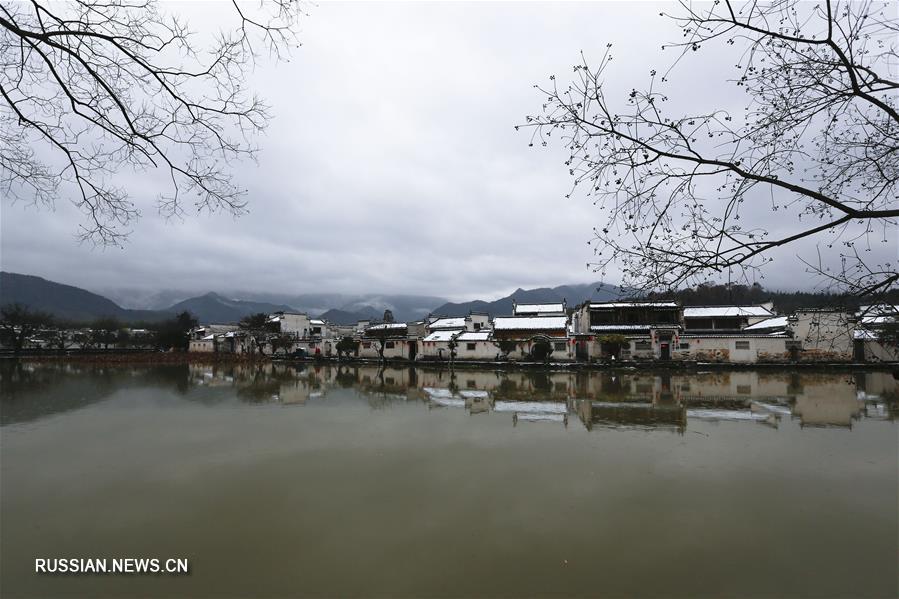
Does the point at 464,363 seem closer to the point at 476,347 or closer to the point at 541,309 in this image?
the point at 476,347

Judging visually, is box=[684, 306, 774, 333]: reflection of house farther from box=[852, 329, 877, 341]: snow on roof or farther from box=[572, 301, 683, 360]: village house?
box=[852, 329, 877, 341]: snow on roof

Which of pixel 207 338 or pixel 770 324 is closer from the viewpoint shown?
pixel 770 324

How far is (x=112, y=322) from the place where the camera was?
65.8 meters

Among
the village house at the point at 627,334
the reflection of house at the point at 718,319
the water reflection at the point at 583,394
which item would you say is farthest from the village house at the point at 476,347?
the reflection of house at the point at 718,319

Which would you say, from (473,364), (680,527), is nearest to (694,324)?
(473,364)

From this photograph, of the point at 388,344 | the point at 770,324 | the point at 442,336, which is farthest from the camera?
the point at 388,344

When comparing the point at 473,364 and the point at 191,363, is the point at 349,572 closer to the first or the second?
the point at 473,364

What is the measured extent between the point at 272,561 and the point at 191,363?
149 feet

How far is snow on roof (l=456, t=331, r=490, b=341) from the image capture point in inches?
1587

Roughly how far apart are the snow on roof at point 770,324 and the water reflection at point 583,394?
29.6 ft

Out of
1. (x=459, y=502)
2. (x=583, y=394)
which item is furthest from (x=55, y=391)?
(x=583, y=394)

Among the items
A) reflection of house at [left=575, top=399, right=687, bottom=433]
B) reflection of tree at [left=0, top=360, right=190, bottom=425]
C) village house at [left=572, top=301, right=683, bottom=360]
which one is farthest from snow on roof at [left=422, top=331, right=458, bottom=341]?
reflection of house at [left=575, top=399, right=687, bottom=433]

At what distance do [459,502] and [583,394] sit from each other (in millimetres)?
13868

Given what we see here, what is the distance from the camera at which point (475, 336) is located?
40906 millimetres
